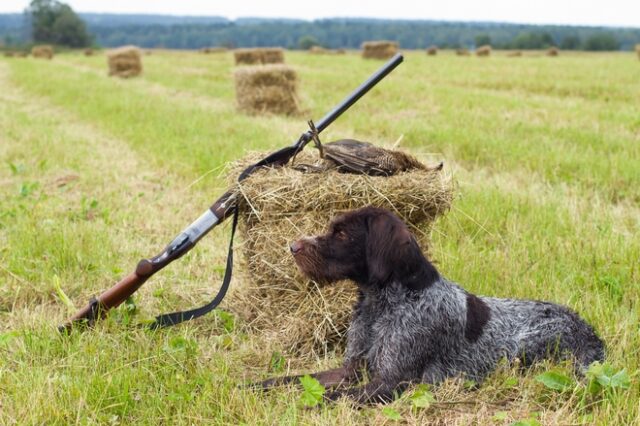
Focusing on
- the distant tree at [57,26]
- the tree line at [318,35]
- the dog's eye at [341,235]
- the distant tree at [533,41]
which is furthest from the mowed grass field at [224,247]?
the distant tree at [57,26]

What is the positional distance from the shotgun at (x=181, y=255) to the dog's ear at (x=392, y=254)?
1072 millimetres

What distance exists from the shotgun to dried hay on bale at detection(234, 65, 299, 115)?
10550mm

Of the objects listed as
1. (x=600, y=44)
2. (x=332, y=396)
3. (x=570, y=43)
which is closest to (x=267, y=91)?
(x=332, y=396)

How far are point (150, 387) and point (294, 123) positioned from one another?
10005 millimetres

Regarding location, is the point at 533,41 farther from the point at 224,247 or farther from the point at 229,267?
the point at 229,267

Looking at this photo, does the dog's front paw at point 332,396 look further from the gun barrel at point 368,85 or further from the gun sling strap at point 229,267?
the gun barrel at point 368,85

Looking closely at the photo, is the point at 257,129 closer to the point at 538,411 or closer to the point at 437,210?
the point at 437,210

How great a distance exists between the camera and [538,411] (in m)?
3.68

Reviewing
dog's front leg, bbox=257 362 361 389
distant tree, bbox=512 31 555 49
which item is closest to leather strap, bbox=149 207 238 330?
dog's front leg, bbox=257 362 361 389

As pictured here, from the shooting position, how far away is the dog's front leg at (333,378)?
155 inches

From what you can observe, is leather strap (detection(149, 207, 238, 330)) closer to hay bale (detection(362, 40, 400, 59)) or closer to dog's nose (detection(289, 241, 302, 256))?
dog's nose (detection(289, 241, 302, 256))

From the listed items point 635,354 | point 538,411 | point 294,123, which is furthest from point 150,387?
point 294,123

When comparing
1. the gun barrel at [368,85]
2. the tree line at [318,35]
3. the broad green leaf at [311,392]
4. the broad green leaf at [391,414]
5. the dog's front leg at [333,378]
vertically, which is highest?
the gun barrel at [368,85]

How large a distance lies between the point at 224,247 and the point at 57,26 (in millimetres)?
91969
